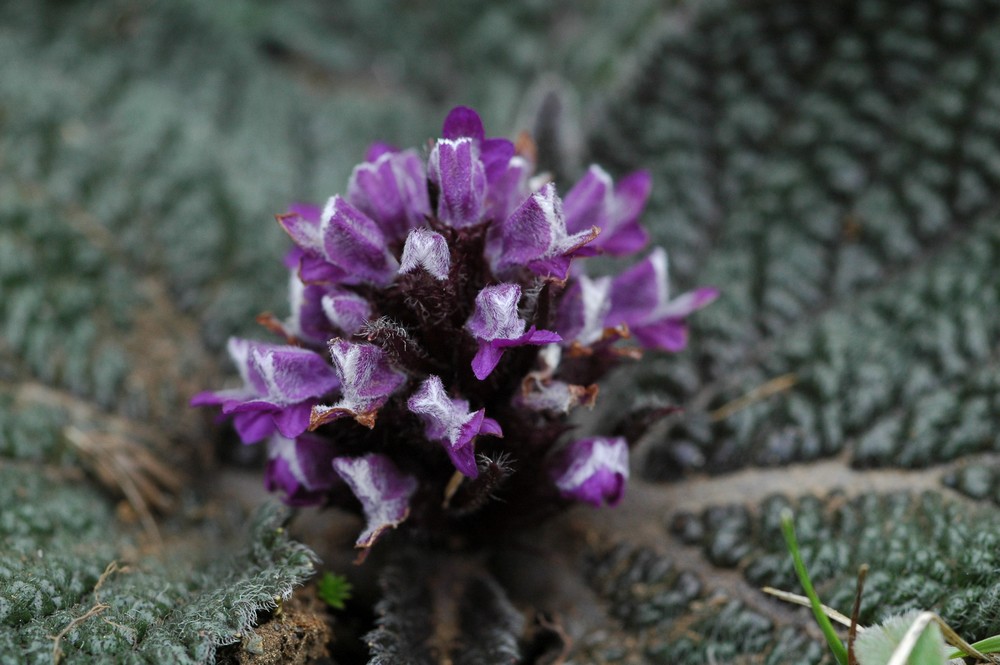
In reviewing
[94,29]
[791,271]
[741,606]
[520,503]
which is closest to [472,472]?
[520,503]

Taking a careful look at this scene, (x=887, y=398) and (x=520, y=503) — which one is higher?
(x=520, y=503)

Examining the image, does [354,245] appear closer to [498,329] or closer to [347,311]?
[347,311]

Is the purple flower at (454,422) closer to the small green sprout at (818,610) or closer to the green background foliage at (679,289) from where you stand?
the green background foliage at (679,289)

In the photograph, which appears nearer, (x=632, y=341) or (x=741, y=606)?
(x=741, y=606)

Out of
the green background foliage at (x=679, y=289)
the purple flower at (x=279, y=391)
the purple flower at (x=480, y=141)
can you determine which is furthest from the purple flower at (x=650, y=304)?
the purple flower at (x=279, y=391)

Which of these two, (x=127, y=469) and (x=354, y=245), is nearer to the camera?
(x=354, y=245)

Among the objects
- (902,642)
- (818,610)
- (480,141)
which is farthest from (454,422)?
(902,642)

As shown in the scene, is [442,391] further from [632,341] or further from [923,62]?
[923,62]
